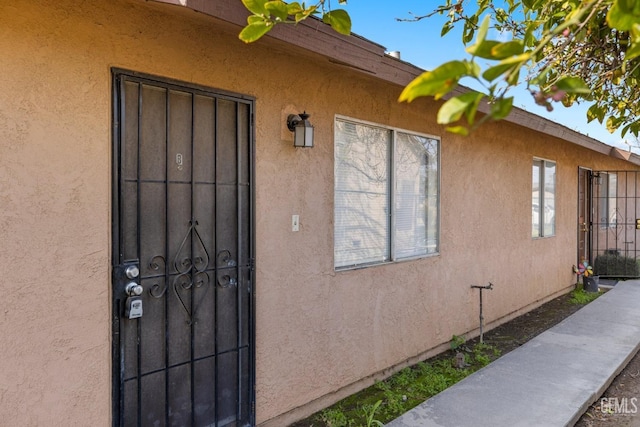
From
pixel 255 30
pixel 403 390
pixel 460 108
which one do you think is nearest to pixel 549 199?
pixel 403 390

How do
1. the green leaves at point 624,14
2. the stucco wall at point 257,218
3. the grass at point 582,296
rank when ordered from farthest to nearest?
the grass at point 582,296
the stucco wall at point 257,218
the green leaves at point 624,14

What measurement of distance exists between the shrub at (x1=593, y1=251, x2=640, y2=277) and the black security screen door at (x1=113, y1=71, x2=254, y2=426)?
34.2 feet

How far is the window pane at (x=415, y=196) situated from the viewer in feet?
16.9

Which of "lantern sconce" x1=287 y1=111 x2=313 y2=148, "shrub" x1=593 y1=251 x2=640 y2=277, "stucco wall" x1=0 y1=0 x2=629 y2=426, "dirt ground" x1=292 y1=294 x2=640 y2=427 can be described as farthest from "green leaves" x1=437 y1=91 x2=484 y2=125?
"shrub" x1=593 y1=251 x2=640 y2=277

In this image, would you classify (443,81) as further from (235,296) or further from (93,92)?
(235,296)

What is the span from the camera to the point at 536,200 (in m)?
8.55

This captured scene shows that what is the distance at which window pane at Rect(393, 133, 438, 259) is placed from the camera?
5.15 meters

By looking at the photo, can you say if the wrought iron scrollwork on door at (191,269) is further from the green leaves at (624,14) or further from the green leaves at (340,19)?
the green leaves at (624,14)

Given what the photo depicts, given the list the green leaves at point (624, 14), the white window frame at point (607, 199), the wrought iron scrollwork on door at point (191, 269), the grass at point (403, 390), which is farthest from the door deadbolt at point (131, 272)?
the white window frame at point (607, 199)

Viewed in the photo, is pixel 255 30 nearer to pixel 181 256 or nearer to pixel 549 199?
pixel 181 256

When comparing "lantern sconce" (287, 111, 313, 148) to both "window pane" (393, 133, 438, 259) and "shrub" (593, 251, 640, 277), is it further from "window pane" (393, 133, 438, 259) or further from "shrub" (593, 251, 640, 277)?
"shrub" (593, 251, 640, 277)

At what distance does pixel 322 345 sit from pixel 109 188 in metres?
2.25
